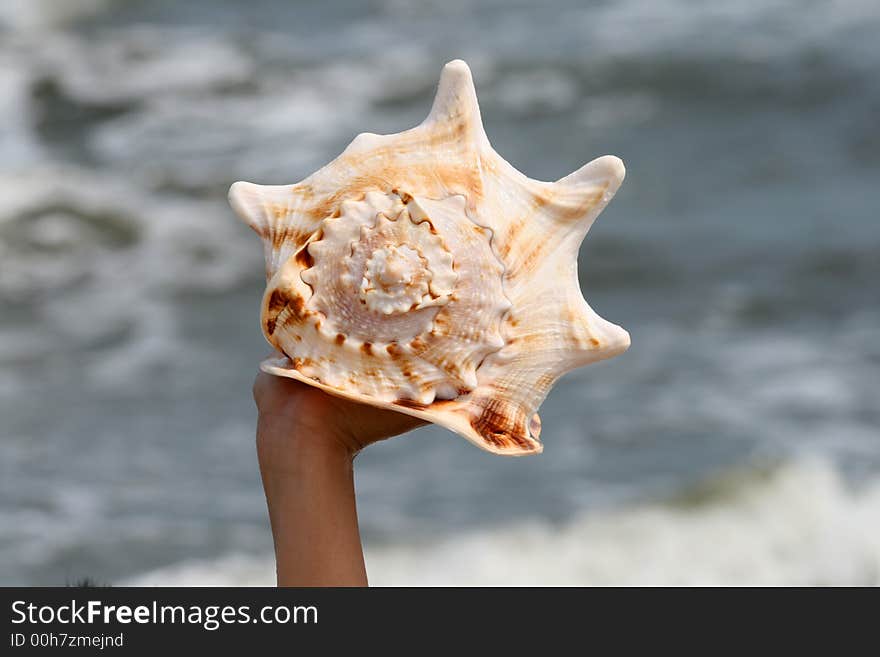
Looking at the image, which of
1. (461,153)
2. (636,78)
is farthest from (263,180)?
(461,153)

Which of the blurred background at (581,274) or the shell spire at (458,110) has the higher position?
the blurred background at (581,274)

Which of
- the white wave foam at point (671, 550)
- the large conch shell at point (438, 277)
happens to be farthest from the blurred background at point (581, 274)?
the large conch shell at point (438, 277)

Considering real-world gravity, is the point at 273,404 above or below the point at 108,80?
below

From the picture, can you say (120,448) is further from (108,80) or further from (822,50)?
(822,50)

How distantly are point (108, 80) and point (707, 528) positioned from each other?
6.81 m

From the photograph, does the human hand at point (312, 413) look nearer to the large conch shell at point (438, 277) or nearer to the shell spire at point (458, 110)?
the large conch shell at point (438, 277)

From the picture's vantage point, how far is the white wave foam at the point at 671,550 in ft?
15.3

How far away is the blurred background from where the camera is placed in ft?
16.2

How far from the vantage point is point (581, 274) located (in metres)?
7.17

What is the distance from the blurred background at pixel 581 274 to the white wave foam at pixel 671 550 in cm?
1

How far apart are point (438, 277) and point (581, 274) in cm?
554

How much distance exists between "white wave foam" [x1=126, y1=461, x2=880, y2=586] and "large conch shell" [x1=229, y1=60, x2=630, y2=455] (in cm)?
298

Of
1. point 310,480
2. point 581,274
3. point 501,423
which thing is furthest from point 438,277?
Answer: point 581,274

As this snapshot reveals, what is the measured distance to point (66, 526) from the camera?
4891 millimetres
